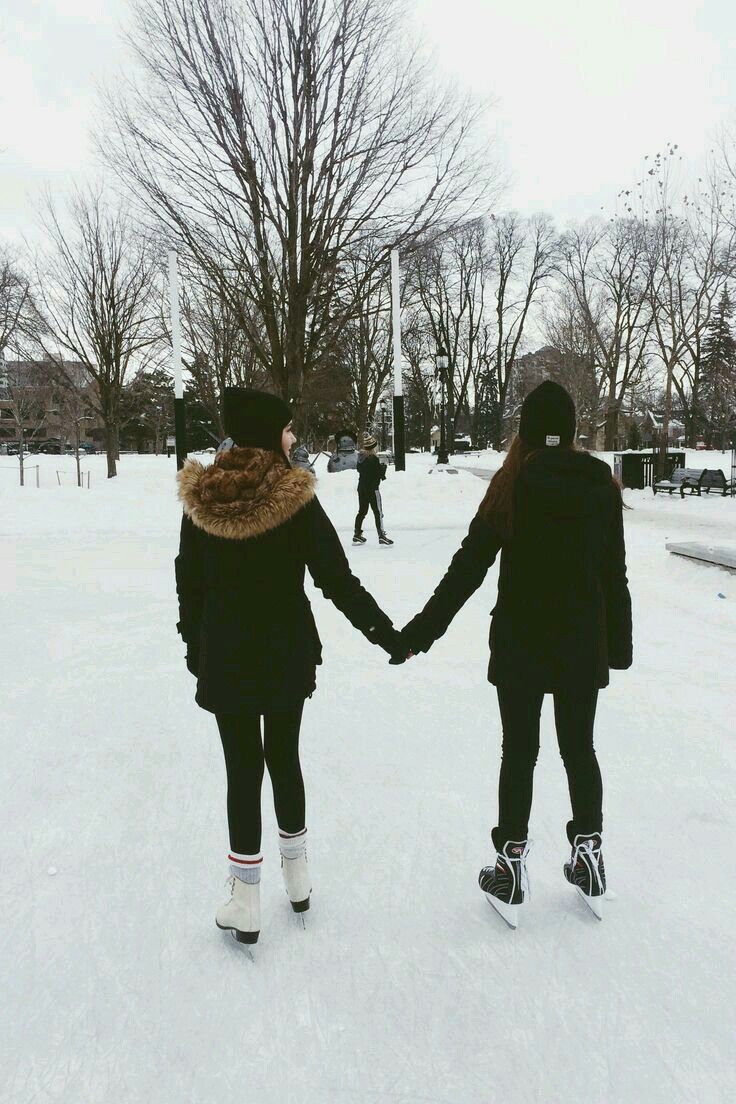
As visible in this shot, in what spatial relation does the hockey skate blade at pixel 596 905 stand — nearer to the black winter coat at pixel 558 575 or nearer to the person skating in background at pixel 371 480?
the black winter coat at pixel 558 575

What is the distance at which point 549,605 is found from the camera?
226 centimetres

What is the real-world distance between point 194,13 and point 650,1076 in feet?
51.9

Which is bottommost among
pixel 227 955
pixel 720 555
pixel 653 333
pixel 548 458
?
pixel 227 955

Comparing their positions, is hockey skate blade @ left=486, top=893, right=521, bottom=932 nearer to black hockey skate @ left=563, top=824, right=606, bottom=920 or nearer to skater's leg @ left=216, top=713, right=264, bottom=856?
black hockey skate @ left=563, top=824, right=606, bottom=920

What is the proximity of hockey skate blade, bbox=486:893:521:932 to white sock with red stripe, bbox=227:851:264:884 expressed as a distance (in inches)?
29.8

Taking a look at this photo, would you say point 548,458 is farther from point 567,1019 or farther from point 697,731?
point 697,731

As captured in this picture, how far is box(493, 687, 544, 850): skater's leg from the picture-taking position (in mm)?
2340

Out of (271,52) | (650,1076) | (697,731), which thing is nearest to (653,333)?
(271,52)

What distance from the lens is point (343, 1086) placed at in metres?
1.78

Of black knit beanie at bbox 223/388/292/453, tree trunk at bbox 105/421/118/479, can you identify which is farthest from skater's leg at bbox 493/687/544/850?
tree trunk at bbox 105/421/118/479

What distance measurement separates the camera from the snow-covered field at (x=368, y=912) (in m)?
1.85

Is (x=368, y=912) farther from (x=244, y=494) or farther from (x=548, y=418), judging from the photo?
(x=548, y=418)

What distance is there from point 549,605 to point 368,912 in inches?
45.5

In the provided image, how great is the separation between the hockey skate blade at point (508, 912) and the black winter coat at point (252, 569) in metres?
0.92
